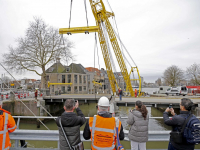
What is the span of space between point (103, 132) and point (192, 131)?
1.43 metres

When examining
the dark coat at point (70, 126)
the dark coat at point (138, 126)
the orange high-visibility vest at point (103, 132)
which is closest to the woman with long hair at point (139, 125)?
the dark coat at point (138, 126)

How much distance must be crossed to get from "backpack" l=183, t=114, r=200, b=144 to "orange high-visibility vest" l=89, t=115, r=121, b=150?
1181 millimetres

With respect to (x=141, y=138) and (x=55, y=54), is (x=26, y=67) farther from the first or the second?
(x=141, y=138)

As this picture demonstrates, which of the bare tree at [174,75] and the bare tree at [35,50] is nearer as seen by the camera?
the bare tree at [35,50]

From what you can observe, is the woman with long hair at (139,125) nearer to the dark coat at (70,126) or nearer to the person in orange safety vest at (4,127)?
the dark coat at (70,126)

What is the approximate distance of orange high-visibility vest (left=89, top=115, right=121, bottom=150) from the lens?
6.95ft

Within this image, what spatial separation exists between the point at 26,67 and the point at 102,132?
2378cm

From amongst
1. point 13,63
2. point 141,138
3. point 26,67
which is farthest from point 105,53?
point 141,138

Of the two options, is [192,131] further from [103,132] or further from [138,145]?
[103,132]

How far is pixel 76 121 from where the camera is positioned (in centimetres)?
235

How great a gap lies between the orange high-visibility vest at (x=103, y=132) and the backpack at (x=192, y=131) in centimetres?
118

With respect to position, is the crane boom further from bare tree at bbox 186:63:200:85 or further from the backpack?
bare tree at bbox 186:63:200:85

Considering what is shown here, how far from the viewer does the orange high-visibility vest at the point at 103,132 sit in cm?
212

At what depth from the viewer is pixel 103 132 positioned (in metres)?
2.13
